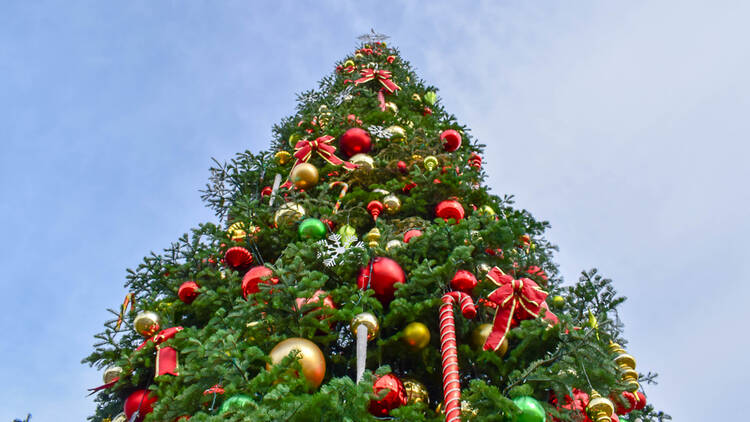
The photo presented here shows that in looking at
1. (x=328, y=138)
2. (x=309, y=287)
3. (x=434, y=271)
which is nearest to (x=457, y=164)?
(x=328, y=138)

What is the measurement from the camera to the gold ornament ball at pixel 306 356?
4098 millimetres

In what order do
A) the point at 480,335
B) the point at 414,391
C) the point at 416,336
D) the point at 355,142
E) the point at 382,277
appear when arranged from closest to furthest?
the point at 414,391, the point at 416,336, the point at 480,335, the point at 382,277, the point at 355,142

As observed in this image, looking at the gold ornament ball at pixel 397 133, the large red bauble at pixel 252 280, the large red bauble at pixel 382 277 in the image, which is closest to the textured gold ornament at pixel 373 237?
the large red bauble at pixel 382 277

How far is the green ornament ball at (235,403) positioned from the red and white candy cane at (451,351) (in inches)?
54.5

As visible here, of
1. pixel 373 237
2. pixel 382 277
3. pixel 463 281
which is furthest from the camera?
pixel 373 237

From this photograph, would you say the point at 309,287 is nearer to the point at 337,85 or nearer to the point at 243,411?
the point at 243,411

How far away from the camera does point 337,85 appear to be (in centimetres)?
1095

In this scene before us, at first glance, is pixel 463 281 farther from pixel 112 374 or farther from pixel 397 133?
pixel 397 133

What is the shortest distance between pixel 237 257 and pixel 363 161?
93.0 inches

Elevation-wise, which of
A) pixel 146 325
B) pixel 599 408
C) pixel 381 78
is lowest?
pixel 599 408

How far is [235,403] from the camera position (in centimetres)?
360

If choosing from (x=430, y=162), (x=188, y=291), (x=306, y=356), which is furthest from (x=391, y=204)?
(x=306, y=356)

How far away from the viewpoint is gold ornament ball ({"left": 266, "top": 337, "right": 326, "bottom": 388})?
4.10 metres

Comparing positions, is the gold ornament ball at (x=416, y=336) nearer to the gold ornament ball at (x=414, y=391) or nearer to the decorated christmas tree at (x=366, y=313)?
the decorated christmas tree at (x=366, y=313)
